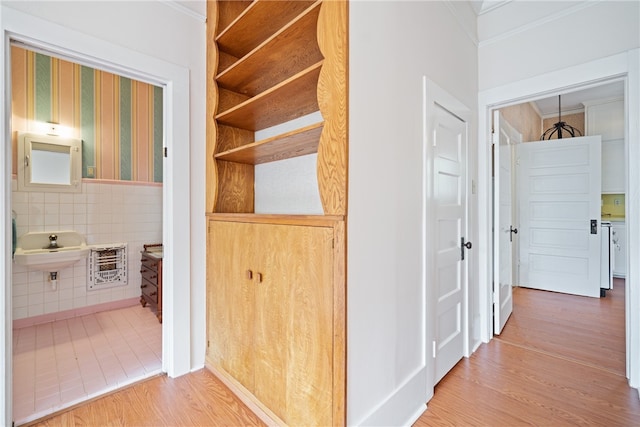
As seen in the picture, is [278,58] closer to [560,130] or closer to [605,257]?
[605,257]

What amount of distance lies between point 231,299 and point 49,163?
2.70m

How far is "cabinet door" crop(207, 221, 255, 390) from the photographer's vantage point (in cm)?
164

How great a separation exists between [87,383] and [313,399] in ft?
5.30

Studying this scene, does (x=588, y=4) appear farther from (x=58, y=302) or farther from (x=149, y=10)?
(x=58, y=302)

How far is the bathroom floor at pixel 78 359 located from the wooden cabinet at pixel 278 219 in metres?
0.65

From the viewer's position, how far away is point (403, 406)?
1.47 m

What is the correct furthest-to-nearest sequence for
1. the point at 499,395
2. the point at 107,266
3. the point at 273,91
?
the point at 107,266 → the point at 499,395 → the point at 273,91

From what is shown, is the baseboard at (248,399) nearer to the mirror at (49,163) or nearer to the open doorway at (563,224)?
the open doorway at (563,224)

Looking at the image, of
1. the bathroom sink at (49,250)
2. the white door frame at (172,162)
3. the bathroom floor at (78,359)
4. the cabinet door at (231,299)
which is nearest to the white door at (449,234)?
the cabinet door at (231,299)

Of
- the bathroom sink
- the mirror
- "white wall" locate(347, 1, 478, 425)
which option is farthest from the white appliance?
the mirror

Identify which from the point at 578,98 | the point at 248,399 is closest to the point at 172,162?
the point at 248,399

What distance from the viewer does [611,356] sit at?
7.16 ft

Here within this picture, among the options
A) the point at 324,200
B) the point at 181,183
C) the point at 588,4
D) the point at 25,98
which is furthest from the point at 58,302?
the point at 588,4

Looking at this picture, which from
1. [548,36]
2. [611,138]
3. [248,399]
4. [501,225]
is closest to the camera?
[248,399]
